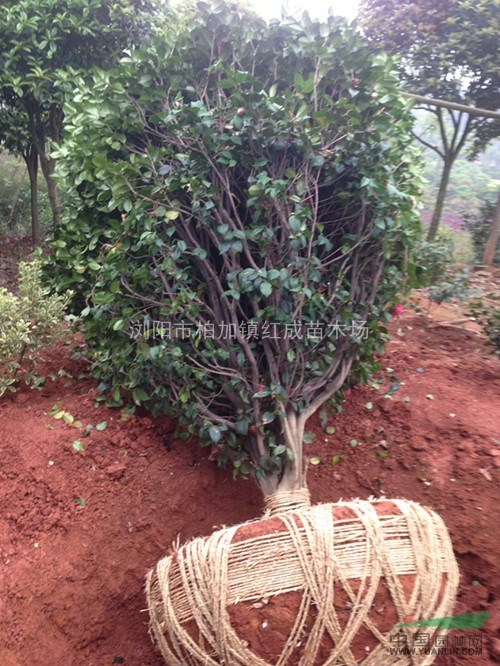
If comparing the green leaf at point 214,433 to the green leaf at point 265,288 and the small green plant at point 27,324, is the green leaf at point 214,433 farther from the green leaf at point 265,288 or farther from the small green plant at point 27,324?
the small green plant at point 27,324

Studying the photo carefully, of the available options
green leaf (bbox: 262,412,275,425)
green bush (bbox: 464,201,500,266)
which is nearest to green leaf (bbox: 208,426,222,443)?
green leaf (bbox: 262,412,275,425)

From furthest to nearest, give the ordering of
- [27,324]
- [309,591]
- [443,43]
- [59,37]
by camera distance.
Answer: [443,43] → [59,37] → [27,324] → [309,591]

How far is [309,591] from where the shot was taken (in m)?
1.78

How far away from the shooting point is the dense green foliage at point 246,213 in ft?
7.02

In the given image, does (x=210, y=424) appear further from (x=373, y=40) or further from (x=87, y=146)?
(x=373, y=40)

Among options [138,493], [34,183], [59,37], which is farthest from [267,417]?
[34,183]

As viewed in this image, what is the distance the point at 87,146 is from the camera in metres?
2.49

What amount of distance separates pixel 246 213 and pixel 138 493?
166 cm

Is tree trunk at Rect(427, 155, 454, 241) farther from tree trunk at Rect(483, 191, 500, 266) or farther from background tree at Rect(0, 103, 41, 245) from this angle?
background tree at Rect(0, 103, 41, 245)

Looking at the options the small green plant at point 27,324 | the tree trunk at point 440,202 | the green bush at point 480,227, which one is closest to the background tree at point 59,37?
the small green plant at point 27,324

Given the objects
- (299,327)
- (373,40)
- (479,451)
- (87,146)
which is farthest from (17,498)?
(373,40)

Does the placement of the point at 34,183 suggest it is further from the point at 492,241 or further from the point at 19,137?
the point at 492,241

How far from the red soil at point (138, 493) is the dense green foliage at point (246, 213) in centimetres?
36

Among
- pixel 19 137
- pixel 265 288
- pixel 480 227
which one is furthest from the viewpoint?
pixel 480 227
